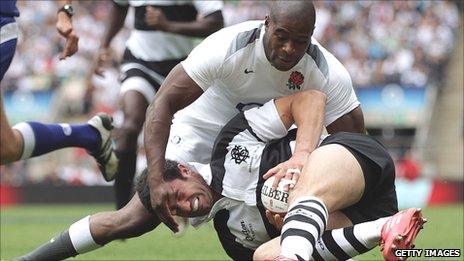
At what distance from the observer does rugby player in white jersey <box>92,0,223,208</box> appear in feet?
28.8

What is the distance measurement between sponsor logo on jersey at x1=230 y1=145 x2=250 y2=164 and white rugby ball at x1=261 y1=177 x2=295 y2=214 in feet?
1.16

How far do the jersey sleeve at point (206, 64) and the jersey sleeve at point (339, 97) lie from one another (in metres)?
0.61

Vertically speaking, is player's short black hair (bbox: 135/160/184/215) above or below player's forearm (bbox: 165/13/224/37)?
below

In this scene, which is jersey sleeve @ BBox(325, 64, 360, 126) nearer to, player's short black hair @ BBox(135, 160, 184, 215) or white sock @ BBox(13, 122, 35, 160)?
player's short black hair @ BBox(135, 160, 184, 215)

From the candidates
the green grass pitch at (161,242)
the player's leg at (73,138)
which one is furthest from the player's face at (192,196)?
the green grass pitch at (161,242)

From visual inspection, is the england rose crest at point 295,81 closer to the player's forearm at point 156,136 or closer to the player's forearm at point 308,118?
the player's forearm at point 308,118

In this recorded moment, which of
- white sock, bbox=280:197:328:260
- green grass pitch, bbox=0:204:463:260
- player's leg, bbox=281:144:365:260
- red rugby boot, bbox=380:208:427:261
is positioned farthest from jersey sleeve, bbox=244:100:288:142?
green grass pitch, bbox=0:204:463:260

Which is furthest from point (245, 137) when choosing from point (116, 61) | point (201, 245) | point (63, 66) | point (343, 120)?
point (63, 66)

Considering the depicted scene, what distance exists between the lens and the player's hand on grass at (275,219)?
195 inches

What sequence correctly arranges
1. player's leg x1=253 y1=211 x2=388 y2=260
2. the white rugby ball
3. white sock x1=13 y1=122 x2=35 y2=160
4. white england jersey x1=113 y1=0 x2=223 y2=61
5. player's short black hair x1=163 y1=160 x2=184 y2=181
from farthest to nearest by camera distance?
white england jersey x1=113 y1=0 x2=223 y2=61, white sock x1=13 y1=122 x2=35 y2=160, player's short black hair x1=163 y1=160 x2=184 y2=181, the white rugby ball, player's leg x1=253 y1=211 x2=388 y2=260

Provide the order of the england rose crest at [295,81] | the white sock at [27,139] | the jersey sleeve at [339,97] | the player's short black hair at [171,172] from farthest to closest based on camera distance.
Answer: the white sock at [27,139] < the jersey sleeve at [339,97] < the england rose crest at [295,81] < the player's short black hair at [171,172]

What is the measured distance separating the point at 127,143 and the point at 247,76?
128 inches

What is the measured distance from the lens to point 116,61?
2050cm

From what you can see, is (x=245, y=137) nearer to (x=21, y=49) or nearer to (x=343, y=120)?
(x=343, y=120)
